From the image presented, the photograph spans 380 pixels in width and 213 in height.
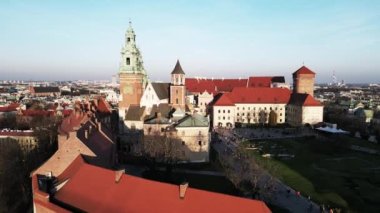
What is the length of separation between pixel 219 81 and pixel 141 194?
3302 inches

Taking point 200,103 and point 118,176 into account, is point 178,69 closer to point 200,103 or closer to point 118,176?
point 200,103

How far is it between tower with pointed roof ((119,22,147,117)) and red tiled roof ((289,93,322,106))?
38.8 m

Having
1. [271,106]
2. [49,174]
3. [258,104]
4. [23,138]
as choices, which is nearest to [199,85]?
[258,104]

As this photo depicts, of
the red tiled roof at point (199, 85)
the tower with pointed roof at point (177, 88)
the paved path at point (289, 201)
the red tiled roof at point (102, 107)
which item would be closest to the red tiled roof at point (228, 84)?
the red tiled roof at point (199, 85)

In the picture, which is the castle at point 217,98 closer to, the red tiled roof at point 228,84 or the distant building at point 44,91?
the red tiled roof at point 228,84

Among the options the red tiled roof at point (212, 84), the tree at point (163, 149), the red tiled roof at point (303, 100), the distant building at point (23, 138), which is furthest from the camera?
the red tiled roof at point (212, 84)

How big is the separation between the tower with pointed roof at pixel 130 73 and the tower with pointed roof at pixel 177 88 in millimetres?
5976

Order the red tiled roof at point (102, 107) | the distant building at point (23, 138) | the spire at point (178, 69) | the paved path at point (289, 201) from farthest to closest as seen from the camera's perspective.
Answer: the spire at point (178, 69) → the red tiled roof at point (102, 107) → the distant building at point (23, 138) → the paved path at point (289, 201)

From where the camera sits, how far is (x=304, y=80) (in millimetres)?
89812

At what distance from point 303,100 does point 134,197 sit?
66.8 metres

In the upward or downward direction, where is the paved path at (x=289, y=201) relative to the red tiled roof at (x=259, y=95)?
downward

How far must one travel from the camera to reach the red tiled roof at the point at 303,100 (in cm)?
7905

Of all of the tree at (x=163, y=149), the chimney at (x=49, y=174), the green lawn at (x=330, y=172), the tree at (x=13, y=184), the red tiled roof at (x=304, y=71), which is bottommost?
the green lawn at (x=330, y=172)

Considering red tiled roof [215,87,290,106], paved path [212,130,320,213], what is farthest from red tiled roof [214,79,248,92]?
paved path [212,130,320,213]
